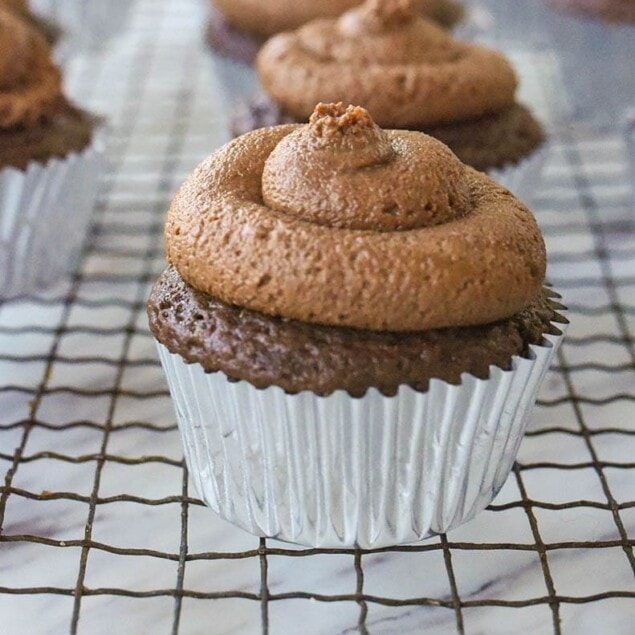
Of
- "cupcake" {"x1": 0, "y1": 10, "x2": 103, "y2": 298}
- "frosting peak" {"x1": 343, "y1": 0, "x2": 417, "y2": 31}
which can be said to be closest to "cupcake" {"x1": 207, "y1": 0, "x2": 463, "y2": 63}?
"frosting peak" {"x1": 343, "y1": 0, "x2": 417, "y2": 31}

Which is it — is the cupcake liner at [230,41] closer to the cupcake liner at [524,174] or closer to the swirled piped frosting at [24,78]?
the swirled piped frosting at [24,78]

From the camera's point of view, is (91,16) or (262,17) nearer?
(262,17)

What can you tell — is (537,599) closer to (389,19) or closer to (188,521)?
(188,521)

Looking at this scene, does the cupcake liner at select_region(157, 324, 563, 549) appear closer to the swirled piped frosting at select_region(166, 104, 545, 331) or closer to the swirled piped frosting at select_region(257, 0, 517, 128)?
the swirled piped frosting at select_region(166, 104, 545, 331)

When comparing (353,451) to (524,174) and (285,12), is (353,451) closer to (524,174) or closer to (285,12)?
(524,174)

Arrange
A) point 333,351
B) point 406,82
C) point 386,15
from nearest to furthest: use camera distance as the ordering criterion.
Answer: point 333,351 < point 406,82 < point 386,15

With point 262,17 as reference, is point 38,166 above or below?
above

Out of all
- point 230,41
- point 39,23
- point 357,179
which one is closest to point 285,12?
point 230,41

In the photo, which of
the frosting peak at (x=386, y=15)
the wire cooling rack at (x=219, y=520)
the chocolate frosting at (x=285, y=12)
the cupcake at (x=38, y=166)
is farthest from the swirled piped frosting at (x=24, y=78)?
the chocolate frosting at (x=285, y=12)
